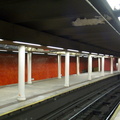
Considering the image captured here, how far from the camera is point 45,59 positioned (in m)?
18.4

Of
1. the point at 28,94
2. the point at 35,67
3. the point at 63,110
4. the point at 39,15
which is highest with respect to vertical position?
the point at 39,15

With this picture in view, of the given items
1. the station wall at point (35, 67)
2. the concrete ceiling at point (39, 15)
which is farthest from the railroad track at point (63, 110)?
the station wall at point (35, 67)

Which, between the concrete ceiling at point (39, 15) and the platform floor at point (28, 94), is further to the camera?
the platform floor at point (28, 94)

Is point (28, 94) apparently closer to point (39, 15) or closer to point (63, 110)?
point (63, 110)

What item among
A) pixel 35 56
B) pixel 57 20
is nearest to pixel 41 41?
pixel 57 20

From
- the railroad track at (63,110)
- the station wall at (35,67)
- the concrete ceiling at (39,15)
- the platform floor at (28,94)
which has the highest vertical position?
the concrete ceiling at (39,15)

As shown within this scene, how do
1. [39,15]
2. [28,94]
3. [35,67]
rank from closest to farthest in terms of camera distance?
1. [39,15]
2. [28,94]
3. [35,67]

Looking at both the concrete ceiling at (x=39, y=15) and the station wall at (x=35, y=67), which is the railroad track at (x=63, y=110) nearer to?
the concrete ceiling at (x=39, y=15)

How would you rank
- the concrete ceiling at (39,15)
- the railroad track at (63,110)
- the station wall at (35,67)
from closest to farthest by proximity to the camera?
the concrete ceiling at (39,15) → the railroad track at (63,110) → the station wall at (35,67)

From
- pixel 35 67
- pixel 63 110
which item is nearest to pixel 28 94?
pixel 63 110

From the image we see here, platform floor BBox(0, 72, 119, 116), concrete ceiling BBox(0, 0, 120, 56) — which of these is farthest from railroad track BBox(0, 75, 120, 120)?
concrete ceiling BBox(0, 0, 120, 56)

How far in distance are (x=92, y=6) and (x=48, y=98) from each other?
6241 mm

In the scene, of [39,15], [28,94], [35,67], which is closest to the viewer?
[39,15]

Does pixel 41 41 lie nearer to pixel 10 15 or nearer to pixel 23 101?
pixel 10 15
